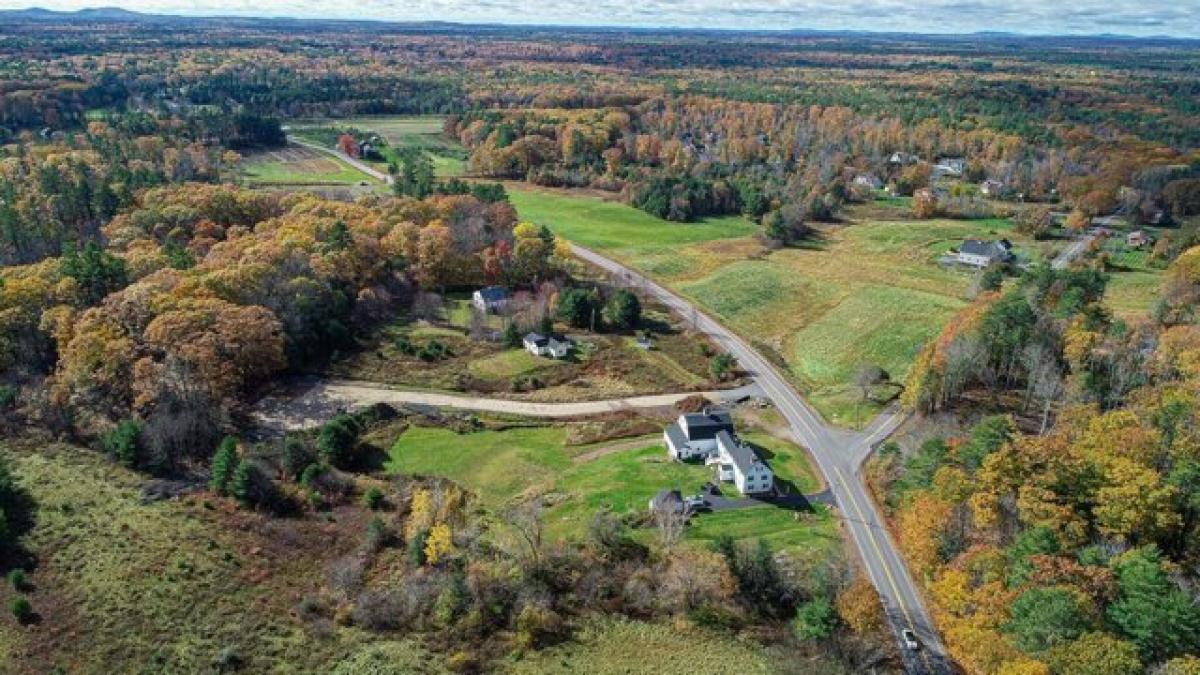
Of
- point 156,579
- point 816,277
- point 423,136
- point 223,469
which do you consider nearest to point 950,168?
point 816,277

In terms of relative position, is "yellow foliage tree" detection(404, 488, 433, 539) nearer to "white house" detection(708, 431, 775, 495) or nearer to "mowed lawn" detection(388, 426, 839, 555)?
"mowed lawn" detection(388, 426, 839, 555)

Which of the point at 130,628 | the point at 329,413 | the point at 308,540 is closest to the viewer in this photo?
the point at 130,628

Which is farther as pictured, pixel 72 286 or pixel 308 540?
pixel 72 286

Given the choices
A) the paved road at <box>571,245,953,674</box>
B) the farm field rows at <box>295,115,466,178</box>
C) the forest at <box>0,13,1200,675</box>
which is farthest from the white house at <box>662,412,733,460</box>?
the farm field rows at <box>295,115,466,178</box>

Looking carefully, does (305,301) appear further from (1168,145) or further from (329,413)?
(1168,145)

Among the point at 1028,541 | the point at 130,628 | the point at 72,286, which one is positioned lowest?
the point at 130,628

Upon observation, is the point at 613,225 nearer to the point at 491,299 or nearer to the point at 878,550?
the point at 491,299

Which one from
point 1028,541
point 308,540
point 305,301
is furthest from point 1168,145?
point 308,540

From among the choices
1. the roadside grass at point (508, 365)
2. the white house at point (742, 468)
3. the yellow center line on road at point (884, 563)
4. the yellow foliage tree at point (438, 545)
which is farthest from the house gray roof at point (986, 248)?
the yellow foliage tree at point (438, 545)

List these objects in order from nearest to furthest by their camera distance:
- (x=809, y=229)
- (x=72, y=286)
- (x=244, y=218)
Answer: (x=72, y=286) < (x=244, y=218) < (x=809, y=229)
